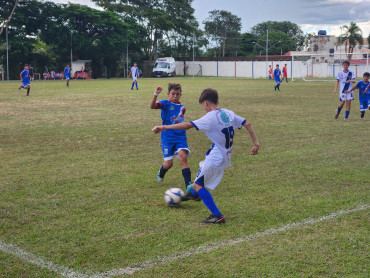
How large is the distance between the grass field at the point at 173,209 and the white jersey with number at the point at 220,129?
2.77 feet

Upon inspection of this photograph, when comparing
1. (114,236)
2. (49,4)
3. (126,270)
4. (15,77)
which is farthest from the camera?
(49,4)

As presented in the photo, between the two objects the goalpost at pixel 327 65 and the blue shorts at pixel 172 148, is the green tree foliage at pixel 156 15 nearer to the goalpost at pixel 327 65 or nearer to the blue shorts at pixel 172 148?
the goalpost at pixel 327 65

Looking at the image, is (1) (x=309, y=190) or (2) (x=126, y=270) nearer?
(2) (x=126, y=270)

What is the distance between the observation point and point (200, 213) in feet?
19.3

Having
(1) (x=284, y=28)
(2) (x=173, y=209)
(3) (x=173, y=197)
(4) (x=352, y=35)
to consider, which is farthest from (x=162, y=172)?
(1) (x=284, y=28)

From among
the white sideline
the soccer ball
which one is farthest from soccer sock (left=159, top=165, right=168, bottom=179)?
the white sideline

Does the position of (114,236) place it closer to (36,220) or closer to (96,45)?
(36,220)

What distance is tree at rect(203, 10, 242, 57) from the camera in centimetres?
10425

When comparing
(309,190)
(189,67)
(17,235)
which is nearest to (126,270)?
(17,235)

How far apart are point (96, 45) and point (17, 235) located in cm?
6372

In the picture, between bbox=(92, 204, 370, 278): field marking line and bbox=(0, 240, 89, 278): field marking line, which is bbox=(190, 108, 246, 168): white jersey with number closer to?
bbox=(92, 204, 370, 278): field marking line

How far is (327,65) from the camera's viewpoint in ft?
170

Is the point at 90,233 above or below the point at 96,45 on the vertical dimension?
below

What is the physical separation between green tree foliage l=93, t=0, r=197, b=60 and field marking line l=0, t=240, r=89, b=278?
229 ft
